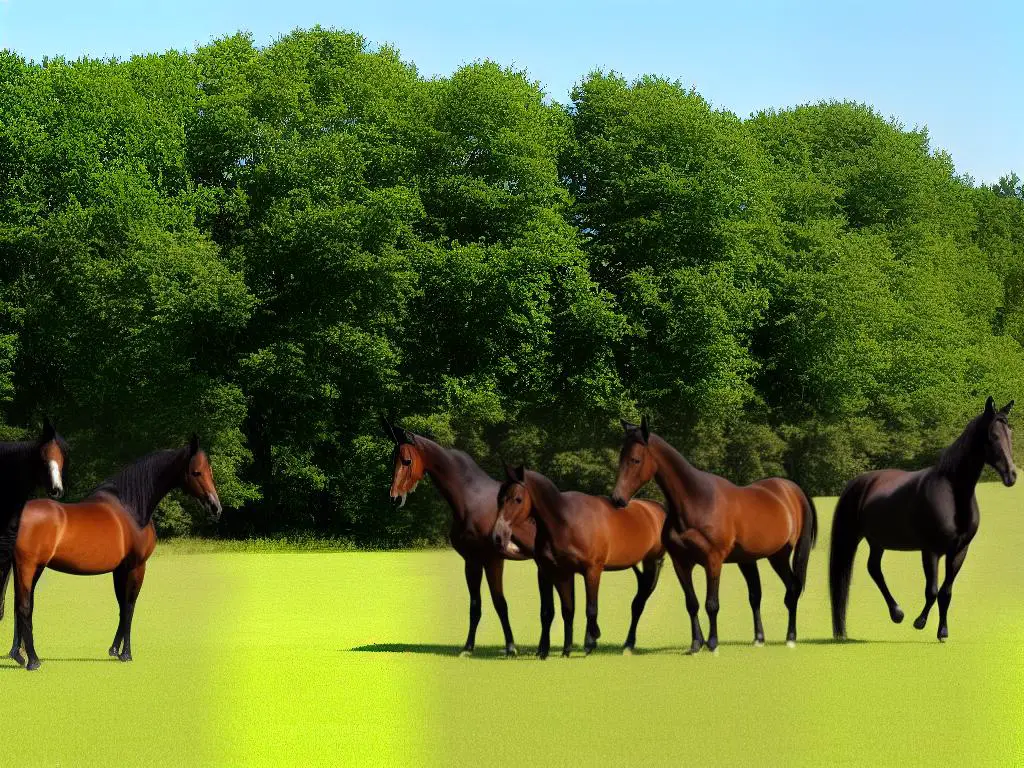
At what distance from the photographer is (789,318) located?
6084cm

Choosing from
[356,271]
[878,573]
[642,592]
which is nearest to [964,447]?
[878,573]

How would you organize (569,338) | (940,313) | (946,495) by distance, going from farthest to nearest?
(940,313)
(569,338)
(946,495)

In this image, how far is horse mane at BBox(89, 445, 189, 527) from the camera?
1830 cm

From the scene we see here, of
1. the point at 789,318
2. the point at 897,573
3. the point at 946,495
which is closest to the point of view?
the point at 946,495

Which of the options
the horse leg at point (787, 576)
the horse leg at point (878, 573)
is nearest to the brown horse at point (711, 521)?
the horse leg at point (787, 576)

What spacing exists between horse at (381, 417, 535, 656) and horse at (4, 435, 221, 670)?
7.53 feet

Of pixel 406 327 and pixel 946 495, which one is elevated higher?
pixel 406 327

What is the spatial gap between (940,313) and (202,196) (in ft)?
120

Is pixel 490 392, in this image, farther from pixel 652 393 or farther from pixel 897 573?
pixel 897 573

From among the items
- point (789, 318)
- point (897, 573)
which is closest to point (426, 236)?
point (789, 318)

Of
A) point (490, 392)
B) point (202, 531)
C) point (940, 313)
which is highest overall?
point (940, 313)

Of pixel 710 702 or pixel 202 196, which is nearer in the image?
pixel 710 702

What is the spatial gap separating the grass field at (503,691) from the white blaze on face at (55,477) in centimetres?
199

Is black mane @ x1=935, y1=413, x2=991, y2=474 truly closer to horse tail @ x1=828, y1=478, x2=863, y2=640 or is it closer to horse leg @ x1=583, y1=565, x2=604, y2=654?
horse tail @ x1=828, y1=478, x2=863, y2=640
